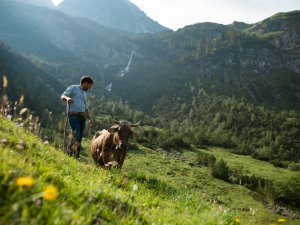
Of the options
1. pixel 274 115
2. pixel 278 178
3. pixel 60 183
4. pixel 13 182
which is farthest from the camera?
pixel 274 115

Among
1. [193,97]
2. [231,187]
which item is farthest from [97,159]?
[193,97]

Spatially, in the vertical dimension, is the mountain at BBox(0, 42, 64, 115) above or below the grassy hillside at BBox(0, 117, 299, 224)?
below

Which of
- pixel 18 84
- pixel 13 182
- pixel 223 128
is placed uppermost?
pixel 13 182

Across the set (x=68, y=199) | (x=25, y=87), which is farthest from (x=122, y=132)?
(x=25, y=87)

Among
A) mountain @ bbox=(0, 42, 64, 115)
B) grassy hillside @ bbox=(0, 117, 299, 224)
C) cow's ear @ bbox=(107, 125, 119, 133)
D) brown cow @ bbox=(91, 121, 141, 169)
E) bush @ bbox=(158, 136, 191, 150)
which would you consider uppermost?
grassy hillside @ bbox=(0, 117, 299, 224)

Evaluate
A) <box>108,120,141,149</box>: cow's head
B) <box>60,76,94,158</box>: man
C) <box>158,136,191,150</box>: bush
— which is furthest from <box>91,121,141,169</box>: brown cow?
<box>158,136,191,150</box>: bush

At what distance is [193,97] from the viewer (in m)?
175

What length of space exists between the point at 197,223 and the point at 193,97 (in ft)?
563

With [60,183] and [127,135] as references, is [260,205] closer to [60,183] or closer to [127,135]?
[127,135]

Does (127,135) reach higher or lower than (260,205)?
higher

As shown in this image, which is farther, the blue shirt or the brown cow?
the brown cow

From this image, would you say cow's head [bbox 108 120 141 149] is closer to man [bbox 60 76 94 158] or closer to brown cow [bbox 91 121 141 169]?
brown cow [bbox 91 121 141 169]

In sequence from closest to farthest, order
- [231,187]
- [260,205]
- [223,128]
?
[260,205]
[231,187]
[223,128]

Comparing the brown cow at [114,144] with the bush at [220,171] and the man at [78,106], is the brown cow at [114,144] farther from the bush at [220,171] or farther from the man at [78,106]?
the bush at [220,171]
